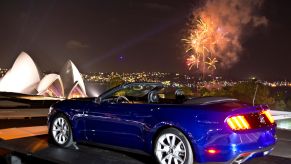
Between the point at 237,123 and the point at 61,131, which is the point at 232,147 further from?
the point at 61,131

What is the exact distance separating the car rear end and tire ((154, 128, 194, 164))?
0.15 m

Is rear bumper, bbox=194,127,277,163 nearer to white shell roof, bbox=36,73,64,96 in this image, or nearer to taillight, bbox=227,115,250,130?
taillight, bbox=227,115,250,130

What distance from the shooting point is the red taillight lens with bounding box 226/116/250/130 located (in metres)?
5.84

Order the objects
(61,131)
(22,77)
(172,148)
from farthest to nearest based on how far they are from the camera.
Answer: (22,77) → (61,131) → (172,148)

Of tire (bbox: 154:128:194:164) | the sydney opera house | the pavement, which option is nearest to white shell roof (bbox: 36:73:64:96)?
the sydney opera house

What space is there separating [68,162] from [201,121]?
2251 mm

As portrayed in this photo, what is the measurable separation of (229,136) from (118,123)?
77.3 inches

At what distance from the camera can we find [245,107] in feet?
20.3

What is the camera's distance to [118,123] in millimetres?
7012

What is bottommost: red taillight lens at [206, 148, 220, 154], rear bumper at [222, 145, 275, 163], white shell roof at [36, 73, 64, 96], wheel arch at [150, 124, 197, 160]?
rear bumper at [222, 145, 275, 163]

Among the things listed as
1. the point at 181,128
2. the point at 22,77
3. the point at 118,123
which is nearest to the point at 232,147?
the point at 181,128

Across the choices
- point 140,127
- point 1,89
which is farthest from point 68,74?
point 140,127

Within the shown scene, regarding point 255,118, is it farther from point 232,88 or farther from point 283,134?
point 232,88

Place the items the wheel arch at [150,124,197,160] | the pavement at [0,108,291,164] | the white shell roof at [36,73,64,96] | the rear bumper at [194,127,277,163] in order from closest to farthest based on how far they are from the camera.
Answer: the rear bumper at [194,127,277,163] < the wheel arch at [150,124,197,160] < the pavement at [0,108,291,164] < the white shell roof at [36,73,64,96]
